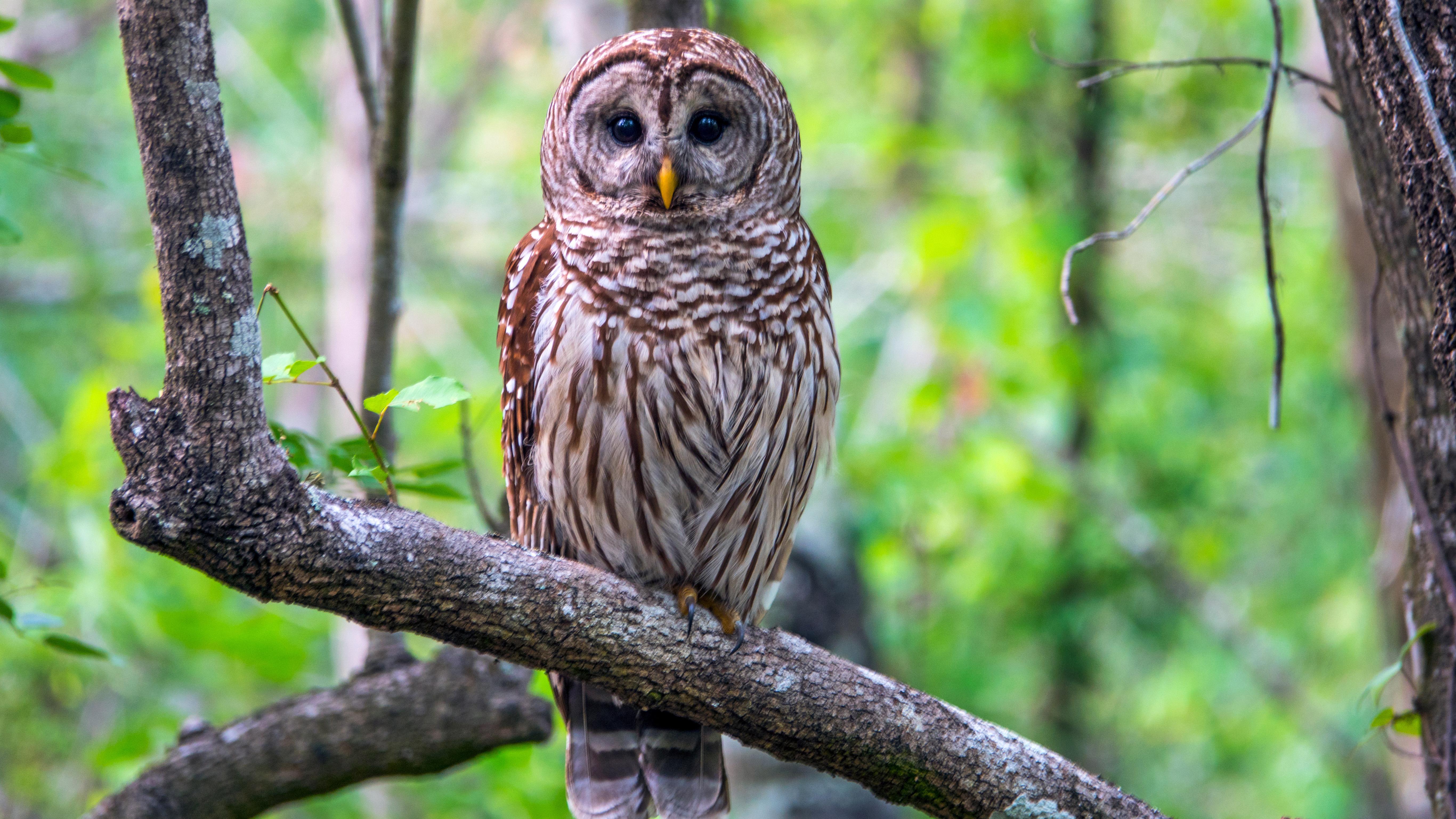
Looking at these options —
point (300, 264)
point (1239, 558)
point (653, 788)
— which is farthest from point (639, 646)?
point (300, 264)

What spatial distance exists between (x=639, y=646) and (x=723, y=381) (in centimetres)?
61

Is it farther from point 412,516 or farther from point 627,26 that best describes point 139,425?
point 627,26

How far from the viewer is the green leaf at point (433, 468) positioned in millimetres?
2332

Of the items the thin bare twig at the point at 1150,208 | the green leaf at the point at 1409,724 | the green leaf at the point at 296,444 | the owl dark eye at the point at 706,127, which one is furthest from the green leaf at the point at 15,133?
the green leaf at the point at 1409,724

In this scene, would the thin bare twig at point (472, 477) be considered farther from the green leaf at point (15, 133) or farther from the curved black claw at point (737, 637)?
the green leaf at point (15, 133)

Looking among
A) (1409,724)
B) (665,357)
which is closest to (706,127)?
(665,357)

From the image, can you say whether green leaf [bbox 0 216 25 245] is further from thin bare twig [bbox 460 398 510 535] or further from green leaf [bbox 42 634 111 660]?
thin bare twig [bbox 460 398 510 535]

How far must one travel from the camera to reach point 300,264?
9.02 metres

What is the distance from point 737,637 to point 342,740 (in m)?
1.16

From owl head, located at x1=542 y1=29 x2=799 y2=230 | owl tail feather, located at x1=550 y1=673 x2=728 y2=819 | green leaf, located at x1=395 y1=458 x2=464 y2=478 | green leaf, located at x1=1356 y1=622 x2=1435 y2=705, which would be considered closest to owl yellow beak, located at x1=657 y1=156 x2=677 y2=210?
owl head, located at x1=542 y1=29 x2=799 y2=230

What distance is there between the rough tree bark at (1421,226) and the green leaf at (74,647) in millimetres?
2390

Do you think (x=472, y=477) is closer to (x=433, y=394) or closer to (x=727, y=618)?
(x=727, y=618)

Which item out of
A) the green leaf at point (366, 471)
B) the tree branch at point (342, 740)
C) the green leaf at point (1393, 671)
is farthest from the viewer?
the tree branch at point (342, 740)

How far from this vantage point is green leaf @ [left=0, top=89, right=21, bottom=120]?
2.17m
